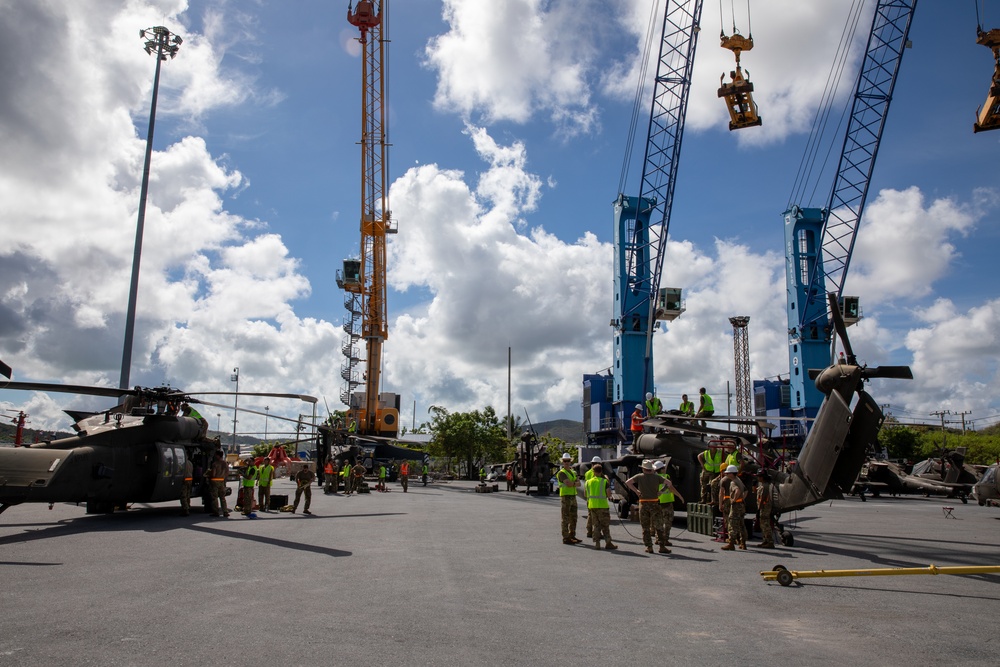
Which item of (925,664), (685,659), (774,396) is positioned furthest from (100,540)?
(774,396)

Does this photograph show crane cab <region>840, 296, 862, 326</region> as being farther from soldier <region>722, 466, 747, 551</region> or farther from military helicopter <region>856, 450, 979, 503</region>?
soldier <region>722, 466, 747, 551</region>

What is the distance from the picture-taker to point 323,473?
117 feet

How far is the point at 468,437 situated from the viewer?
69.2m

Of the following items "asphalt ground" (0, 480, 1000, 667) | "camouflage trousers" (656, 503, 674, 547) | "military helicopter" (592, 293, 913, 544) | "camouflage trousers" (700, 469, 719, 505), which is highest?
"military helicopter" (592, 293, 913, 544)

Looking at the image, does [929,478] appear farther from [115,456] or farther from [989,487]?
[115,456]

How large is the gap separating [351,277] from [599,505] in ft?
201

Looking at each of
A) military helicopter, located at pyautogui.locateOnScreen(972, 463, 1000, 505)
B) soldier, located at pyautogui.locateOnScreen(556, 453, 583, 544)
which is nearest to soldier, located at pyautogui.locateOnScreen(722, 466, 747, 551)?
soldier, located at pyautogui.locateOnScreen(556, 453, 583, 544)

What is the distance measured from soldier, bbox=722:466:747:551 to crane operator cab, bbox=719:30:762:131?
3769 centimetres

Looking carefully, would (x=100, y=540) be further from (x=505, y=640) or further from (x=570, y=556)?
(x=505, y=640)

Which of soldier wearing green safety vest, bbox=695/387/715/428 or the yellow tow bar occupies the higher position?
soldier wearing green safety vest, bbox=695/387/715/428

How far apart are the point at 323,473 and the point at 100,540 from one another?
2341 centimetres

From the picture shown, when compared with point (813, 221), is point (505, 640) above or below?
below

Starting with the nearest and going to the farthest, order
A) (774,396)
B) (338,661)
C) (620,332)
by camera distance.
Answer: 1. (338,661)
2. (620,332)
3. (774,396)

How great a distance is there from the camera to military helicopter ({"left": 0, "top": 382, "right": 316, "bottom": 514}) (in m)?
13.6
